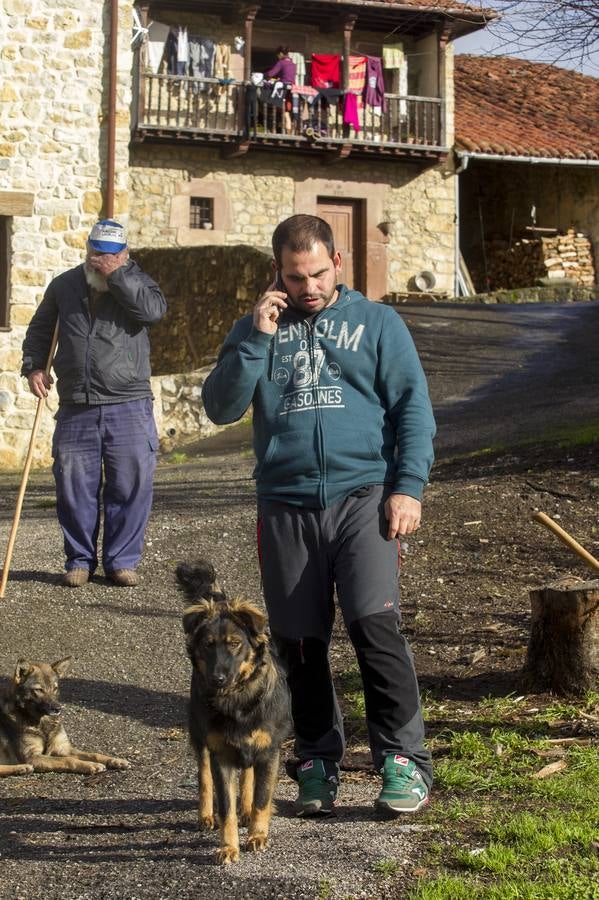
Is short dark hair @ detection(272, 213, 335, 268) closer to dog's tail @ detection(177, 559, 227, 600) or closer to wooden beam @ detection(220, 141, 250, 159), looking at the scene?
dog's tail @ detection(177, 559, 227, 600)

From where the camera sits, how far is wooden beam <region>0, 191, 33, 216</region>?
1573 centimetres

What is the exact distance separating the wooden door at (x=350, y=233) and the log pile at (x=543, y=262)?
3.98 meters

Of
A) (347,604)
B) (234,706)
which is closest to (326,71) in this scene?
(347,604)

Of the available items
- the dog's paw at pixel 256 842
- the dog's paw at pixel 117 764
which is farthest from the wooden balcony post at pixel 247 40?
the dog's paw at pixel 256 842

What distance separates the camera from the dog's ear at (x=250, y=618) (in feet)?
13.4

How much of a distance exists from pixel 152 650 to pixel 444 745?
227cm

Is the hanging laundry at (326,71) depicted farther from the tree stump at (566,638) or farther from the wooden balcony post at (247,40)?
the tree stump at (566,638)

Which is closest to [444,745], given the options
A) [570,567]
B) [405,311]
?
[570,567]

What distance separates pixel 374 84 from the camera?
91.6 feet

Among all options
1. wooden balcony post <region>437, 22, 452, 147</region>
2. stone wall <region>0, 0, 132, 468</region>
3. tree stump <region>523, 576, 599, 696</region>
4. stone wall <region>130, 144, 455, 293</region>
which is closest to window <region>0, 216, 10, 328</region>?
stone wall <region>0, 0, 132, 468</region>

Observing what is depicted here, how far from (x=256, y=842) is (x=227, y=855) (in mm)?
140

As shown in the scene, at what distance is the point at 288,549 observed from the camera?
4.45 m

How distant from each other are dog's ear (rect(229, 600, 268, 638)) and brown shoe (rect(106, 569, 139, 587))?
170 inches

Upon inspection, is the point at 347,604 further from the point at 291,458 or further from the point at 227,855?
the point at 227,855
